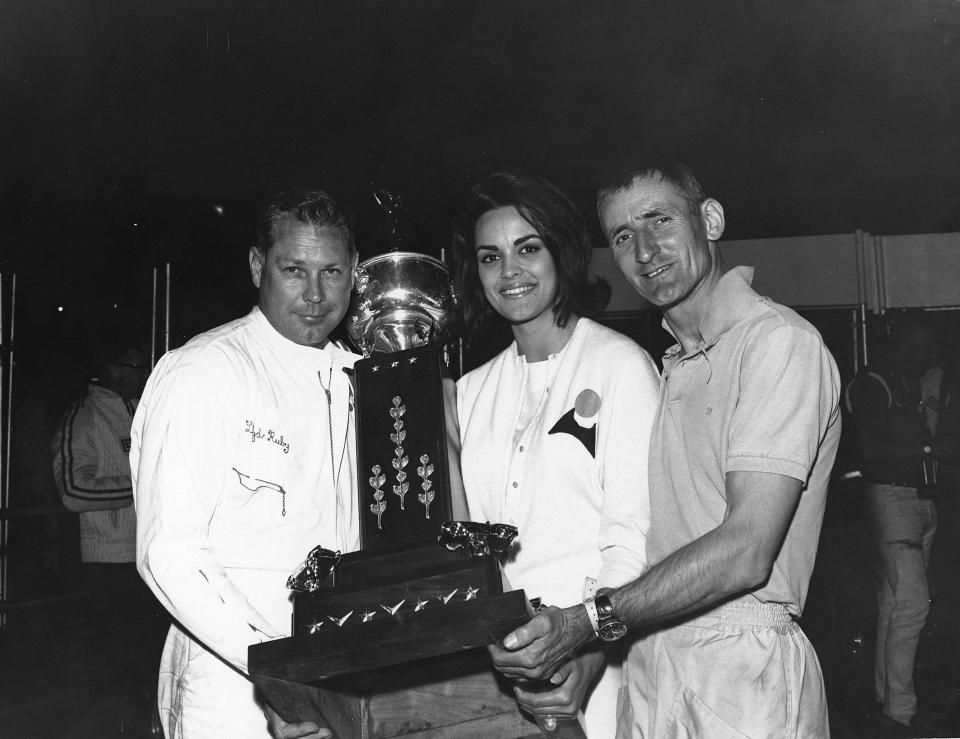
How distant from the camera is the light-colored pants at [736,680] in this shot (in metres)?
1.69

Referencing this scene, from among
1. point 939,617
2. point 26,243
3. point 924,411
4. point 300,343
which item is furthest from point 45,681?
point 939,617

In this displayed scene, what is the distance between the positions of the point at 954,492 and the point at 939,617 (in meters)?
1.67

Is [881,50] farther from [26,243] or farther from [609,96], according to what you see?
[26,243]

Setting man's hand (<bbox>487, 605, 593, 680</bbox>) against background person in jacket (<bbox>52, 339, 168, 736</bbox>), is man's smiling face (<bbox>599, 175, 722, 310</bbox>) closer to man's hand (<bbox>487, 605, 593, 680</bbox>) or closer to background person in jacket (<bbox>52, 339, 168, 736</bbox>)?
man's hand (<bbox>487, 605, 593, 680</bbox>)

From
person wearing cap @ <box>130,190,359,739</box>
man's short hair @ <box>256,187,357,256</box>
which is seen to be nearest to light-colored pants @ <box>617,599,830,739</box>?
person wearing cap @ <box>130,190,359,739</box>

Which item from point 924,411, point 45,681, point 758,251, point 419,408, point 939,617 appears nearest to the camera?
point 419,408

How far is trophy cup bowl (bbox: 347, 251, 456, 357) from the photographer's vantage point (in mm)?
2188

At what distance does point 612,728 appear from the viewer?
194cm

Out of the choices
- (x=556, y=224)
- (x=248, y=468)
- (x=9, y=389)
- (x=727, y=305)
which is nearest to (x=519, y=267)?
(x=556, y=224)

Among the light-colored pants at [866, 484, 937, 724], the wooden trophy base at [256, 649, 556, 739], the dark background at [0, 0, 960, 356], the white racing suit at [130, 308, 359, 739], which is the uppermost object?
the dark background at [0, 0, 960, 356]

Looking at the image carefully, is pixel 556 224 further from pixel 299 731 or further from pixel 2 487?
pixel 2 487

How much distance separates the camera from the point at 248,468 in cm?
198

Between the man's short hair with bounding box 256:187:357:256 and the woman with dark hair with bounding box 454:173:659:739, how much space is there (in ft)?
1.04

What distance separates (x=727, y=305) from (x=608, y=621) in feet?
2.26
